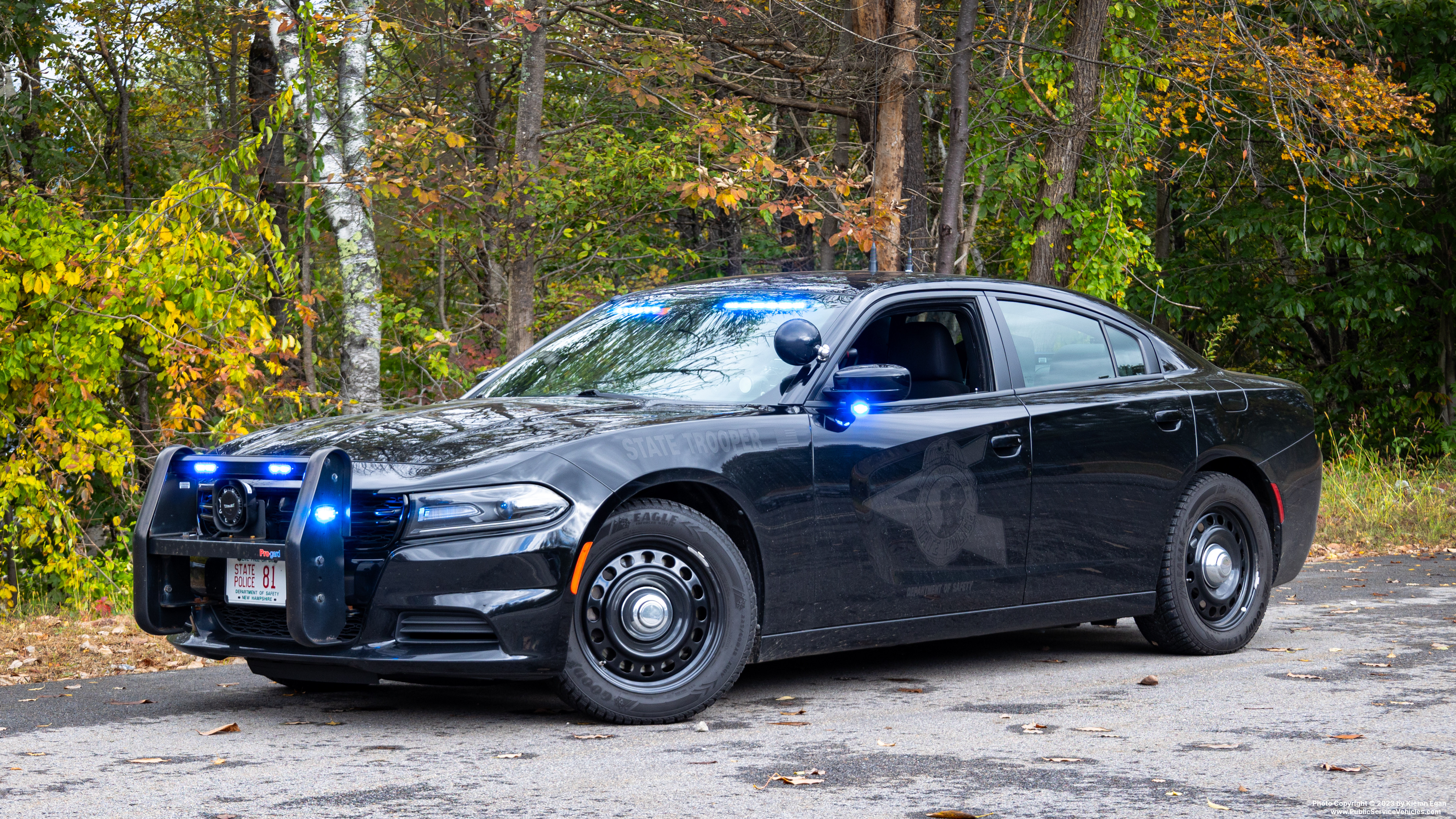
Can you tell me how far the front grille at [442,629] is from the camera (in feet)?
16.7

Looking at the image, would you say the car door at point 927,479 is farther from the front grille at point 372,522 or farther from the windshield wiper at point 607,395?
the front grille at point 372,522

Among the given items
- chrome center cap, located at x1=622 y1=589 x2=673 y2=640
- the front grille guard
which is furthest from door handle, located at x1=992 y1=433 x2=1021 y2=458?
the front grille guard

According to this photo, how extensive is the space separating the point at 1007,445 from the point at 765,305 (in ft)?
3.78

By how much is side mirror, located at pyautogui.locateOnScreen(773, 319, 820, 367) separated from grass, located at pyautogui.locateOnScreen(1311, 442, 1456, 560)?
7.24 m

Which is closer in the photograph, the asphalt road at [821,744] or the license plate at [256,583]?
the asphalt road at [821,744]

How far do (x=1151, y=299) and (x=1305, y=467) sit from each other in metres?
16.6

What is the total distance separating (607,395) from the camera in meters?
6.24

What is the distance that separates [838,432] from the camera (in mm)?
5973

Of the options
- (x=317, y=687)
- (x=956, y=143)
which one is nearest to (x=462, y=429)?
(x=317, y=687)

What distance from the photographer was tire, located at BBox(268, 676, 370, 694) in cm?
626

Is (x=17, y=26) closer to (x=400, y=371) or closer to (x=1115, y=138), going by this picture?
(x=400, y=371)

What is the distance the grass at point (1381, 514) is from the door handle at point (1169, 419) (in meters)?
5.30

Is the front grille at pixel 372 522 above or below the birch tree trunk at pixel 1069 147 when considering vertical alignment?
below

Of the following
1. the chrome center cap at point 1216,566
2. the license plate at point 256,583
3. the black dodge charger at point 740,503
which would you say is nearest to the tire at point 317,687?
the black dodge charger at point 740,503
